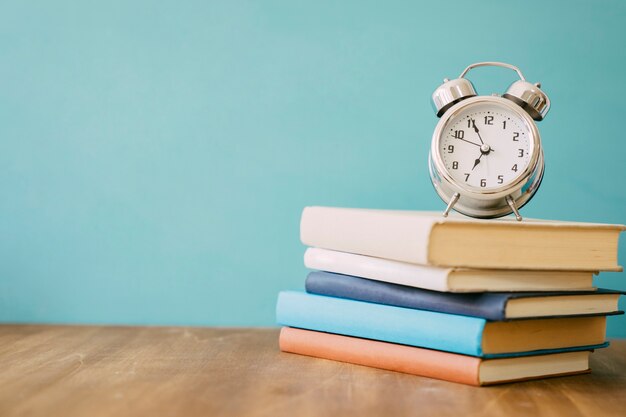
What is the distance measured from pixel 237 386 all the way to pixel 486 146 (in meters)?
0.57

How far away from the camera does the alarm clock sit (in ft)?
4.42

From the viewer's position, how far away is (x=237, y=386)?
1.16 m

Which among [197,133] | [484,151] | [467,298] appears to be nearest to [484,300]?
[467,298]

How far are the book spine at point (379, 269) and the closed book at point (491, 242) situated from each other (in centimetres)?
2

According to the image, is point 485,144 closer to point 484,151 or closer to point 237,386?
point 484,151

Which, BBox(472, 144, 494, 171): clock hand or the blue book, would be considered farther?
BBox(472, 144, 494, 171): clock hand

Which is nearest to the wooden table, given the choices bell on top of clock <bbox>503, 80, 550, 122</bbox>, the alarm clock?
the alarm clock

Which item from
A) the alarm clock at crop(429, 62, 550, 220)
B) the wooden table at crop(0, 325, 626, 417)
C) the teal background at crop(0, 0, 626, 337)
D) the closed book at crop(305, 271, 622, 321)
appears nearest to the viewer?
the wooden table at crop(0, 325, 626, 417)

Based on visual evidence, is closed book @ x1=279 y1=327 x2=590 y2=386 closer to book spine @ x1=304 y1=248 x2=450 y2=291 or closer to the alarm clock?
book spine @ x1=304 y1=248 x2=450 y2=291

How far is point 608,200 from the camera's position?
1.66 meters

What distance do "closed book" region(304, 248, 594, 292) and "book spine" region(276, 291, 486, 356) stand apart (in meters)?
0.05

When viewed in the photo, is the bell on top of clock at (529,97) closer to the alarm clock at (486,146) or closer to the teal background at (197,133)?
the alarm clock at (486,146)

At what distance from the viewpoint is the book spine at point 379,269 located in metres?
1.21

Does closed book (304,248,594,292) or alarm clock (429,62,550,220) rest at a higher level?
alarm clock (429,62,550,220)
